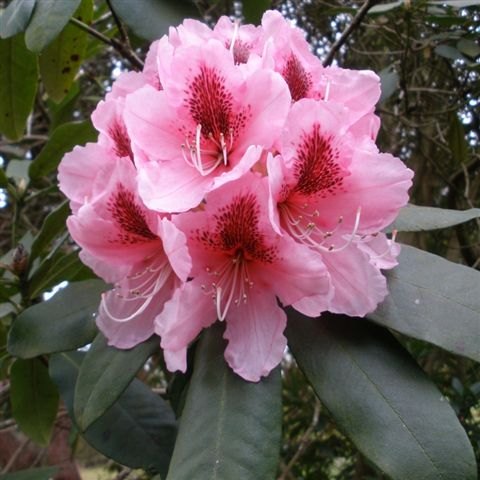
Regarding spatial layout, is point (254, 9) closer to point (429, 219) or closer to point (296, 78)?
point (296, 78)

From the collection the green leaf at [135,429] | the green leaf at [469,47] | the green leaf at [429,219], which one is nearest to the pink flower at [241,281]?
the green leaf at [429,219]

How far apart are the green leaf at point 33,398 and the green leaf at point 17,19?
700 mm

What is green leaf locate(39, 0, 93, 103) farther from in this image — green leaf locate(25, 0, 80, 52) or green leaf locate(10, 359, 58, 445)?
green leaf locate(10, 359, 58, 445)

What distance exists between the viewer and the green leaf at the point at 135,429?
103 cm

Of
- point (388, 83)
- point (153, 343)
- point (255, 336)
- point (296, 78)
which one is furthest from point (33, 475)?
point (388, 83)

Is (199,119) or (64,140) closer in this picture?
(199,119)

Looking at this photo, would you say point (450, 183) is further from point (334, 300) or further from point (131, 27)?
point (334, 300)

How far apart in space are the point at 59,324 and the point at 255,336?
0.32 meters

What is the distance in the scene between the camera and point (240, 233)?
756 mm

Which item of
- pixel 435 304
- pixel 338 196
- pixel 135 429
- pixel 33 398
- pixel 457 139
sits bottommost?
pixel 33 398

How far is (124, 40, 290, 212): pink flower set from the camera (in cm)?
73

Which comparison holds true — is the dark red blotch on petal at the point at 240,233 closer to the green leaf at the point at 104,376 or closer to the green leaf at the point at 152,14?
the green leaf at the point at 104,376

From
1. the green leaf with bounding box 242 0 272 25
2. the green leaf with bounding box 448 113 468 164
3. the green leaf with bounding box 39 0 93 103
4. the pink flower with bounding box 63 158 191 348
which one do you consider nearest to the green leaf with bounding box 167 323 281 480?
the pink flower with bounding box 63 158 191 348

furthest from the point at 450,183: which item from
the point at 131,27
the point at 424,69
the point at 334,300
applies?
the point at 334,300
